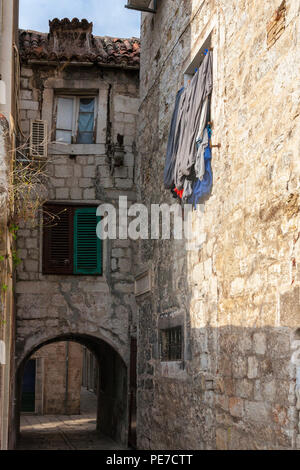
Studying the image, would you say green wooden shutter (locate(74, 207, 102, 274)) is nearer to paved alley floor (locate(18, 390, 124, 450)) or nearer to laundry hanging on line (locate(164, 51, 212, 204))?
laundry hanging on line (locate(164, 51, 212, 204))

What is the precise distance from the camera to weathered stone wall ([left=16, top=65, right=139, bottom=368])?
10859 millimetres

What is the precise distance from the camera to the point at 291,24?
543 cm

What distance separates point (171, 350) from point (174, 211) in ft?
6.02

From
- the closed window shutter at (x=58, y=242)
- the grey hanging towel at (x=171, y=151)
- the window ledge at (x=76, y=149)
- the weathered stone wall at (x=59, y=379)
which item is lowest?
the weathered stone wall at (x=59, y=379)

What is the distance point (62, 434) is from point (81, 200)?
5755mm

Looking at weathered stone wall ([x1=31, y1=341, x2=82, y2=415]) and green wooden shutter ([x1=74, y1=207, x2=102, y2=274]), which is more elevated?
green wooden shutter ([x1=74, y1=207, x2=102, y2=274])

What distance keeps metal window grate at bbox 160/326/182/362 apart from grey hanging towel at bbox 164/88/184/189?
74.1 inches

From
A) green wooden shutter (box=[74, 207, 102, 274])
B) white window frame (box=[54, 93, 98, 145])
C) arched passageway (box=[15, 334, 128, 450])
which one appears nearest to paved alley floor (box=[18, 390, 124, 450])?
arched passageway (box=[15, 334, 128, 450])

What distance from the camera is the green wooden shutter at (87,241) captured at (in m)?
11.2

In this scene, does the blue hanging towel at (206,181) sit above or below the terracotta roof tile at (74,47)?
below

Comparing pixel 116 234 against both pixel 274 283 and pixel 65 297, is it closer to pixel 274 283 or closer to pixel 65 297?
pixel 65 297

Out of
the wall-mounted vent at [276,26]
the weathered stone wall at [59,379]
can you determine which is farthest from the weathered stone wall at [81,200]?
the weathered stone wall at [59,379]

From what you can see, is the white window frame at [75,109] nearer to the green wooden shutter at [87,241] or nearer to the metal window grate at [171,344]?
the green wooden shutter at [87,241]

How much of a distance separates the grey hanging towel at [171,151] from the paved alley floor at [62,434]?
5200 mm
